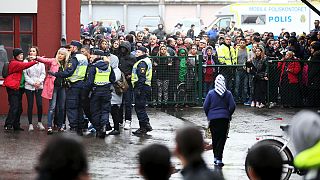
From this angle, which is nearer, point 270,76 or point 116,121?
point 116,121

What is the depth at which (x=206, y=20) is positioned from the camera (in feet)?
181

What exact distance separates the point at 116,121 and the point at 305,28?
81.4ft

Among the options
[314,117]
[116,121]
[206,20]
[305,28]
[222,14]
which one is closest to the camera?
[314,117]

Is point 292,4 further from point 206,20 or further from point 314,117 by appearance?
point 314,117

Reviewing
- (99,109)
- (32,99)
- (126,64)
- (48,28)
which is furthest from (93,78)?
(48,28)

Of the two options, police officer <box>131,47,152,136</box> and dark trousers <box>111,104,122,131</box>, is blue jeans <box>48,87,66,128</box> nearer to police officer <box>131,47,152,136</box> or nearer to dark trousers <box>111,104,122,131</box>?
dark trousers <box>111,104,122,131</box>

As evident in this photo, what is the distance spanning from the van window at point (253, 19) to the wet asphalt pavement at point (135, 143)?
20.1 metres

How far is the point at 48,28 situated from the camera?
19.7 metres

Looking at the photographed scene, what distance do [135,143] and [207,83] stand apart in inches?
280

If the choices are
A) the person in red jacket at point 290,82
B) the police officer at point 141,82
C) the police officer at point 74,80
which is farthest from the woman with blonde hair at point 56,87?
the person in red jacket at point 290,82

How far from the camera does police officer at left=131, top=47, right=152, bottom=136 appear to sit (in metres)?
16.9

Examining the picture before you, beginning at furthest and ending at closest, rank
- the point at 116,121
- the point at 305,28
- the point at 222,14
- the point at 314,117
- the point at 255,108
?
1. the point at 222,14
2. the point at 305,28
3. the point at 255,108
4. the point at 116,121
5. the point at 314,117

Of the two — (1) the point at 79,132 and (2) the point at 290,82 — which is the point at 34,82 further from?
(2) the point at 290,82

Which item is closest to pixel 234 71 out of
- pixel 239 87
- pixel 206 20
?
pixel 239 87
